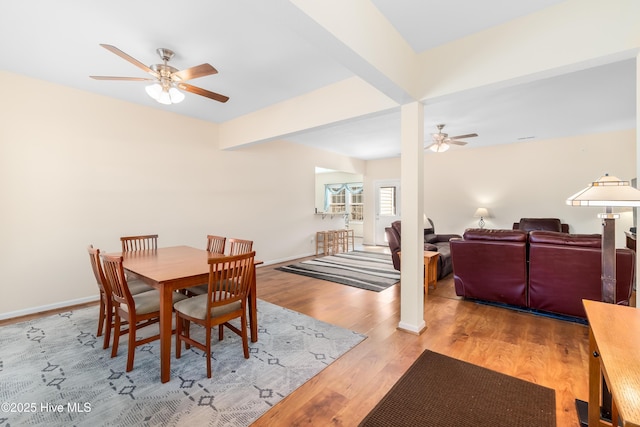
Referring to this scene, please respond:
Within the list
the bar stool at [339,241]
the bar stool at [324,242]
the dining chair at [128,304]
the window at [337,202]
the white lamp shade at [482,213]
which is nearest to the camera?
the dining chair at [128,304]

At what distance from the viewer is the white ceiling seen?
6.74 feet

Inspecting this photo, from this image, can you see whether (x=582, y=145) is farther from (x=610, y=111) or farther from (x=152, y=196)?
(x=152, y=196)

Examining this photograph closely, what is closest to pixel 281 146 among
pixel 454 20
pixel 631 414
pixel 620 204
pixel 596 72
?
pixel 454 20

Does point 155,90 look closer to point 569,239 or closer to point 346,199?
point 569,239

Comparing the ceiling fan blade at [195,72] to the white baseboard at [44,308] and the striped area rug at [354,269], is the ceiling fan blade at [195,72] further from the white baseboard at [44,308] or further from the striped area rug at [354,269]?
the striped area rug at [354,269]

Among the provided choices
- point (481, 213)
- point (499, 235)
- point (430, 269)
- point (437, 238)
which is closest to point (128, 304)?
point (430, 269)

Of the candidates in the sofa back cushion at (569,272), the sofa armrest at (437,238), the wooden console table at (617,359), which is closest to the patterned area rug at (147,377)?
the wooden console table at (617,359)

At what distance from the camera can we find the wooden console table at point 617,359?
76 cm

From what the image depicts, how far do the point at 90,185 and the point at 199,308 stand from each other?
2796mm

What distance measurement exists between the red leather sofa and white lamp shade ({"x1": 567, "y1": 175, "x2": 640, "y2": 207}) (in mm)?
1557

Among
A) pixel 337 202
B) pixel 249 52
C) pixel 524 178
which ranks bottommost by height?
pixel 337 202

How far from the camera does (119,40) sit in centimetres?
244

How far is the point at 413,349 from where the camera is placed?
243cm

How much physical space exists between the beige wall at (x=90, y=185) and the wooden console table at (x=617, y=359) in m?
4.77
